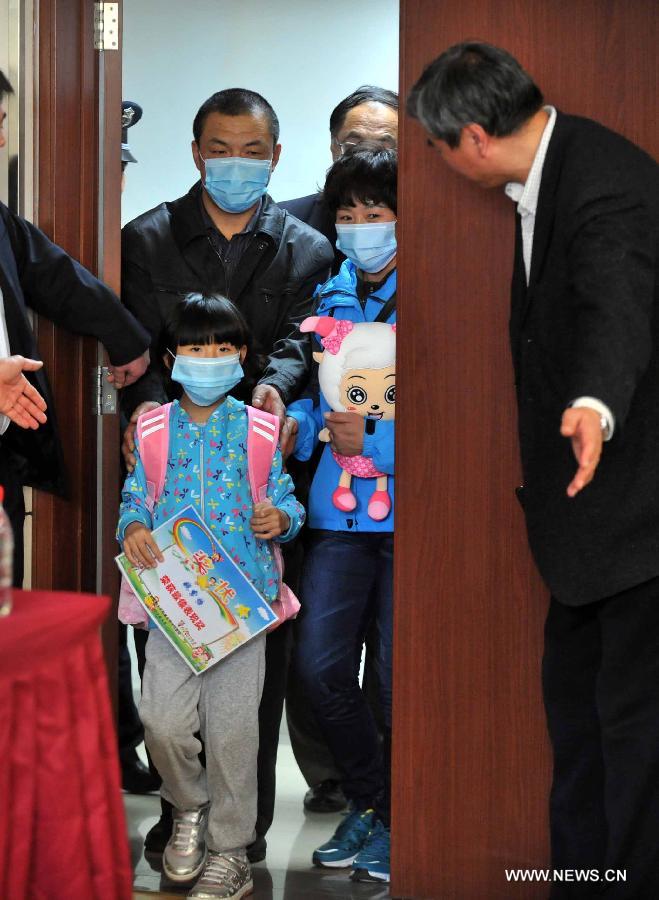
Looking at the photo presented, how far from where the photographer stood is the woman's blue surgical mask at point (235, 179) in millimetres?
2803

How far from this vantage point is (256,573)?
8.25ft

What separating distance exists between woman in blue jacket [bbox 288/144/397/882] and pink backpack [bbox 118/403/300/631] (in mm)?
120

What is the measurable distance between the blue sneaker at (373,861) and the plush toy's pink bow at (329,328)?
105 cm

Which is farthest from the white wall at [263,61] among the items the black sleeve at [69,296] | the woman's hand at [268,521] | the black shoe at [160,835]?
the black shoe at [160,835]

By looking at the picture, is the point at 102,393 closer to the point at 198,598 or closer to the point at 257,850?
the point at 198,598

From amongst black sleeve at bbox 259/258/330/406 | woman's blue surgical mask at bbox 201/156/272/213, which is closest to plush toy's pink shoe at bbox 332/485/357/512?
black sleeve at bbox 259/258/330/406

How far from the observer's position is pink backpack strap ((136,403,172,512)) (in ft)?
8.31

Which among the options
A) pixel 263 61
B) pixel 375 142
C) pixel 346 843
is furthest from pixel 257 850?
pixel 263 61

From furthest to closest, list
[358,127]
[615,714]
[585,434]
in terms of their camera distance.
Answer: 1. [358,127]
2. [615,714]
3. [585,434]

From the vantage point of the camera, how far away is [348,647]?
266 centimetres

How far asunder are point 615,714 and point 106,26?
70.8 inches

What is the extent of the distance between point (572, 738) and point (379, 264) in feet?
3.60

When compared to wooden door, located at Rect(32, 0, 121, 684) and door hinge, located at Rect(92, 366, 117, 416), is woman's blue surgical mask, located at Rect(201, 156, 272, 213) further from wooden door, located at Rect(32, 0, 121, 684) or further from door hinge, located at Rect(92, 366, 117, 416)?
door hinge, located at Rect(92, 366, 117, 416)

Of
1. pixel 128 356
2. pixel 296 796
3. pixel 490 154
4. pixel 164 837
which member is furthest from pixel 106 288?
pixel 296 796
